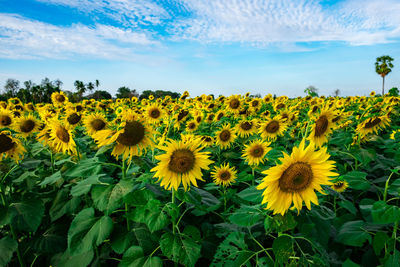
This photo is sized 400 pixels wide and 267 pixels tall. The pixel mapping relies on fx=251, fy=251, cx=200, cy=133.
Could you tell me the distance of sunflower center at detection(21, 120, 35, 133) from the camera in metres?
4.04

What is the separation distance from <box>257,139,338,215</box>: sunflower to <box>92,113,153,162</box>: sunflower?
3.56ft

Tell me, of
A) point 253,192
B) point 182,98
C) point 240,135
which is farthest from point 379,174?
point 182,98

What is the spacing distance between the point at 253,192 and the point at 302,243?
490 mm

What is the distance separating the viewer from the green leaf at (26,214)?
2118mm

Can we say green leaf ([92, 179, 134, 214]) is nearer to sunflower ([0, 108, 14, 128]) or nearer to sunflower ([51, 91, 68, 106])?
sunflower ([0, 108, 14, 128])

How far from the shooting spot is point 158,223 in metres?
1.71

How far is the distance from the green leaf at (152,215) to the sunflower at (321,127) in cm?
192

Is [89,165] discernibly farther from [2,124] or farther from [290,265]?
[2,124]

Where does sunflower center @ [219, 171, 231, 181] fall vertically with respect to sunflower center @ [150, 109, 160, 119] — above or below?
below

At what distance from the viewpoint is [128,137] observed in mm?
2092

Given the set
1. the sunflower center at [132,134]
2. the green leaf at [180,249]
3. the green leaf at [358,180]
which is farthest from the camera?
the green leaf at [358,180]

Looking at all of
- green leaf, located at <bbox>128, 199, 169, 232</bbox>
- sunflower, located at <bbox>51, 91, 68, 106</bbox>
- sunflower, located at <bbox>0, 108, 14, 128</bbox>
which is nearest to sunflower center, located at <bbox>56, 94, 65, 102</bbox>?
sunflower, located at <bbox>51, 91, 68, 106</bbox>

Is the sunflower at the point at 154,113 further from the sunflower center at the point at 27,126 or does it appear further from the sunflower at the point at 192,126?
the sunflower center at the point at 27,126

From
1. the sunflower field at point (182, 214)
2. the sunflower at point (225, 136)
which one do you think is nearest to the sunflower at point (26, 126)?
the sunflower field at point (182, 214)
